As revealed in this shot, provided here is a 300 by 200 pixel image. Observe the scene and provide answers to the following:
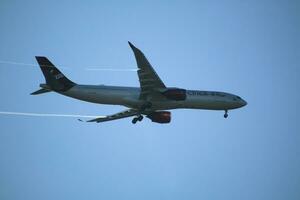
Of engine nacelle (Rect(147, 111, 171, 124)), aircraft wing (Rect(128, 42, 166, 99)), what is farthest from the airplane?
engine nacelle (Rect(147, 111, 171, 124))

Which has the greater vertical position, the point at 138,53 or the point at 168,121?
the point at 138,53

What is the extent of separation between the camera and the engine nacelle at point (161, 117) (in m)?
52.9

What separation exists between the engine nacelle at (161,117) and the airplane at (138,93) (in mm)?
898

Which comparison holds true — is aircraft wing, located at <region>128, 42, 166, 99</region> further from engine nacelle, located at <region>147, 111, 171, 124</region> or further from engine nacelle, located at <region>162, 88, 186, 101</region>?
engine nacelle, located at <region>147, 111, 171, 124</region>

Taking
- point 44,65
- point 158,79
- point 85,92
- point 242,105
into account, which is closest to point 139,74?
point 158,79

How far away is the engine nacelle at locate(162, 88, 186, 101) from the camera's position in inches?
1860

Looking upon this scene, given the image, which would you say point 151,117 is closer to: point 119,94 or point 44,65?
point 119,94

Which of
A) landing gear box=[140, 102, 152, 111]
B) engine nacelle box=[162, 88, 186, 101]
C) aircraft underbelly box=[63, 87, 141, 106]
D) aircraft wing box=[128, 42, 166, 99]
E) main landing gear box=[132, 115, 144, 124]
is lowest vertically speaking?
main landing gear box=[132, 115, 144, 124]

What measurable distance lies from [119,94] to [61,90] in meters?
6.01

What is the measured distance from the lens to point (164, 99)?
48.4 metres

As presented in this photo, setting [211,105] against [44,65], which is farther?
[211,105]

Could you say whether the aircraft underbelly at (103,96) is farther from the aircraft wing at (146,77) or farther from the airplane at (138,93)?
the aircraft wing at (146,77)

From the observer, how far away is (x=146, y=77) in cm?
4559

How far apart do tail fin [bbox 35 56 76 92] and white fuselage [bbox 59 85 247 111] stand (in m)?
0.70
